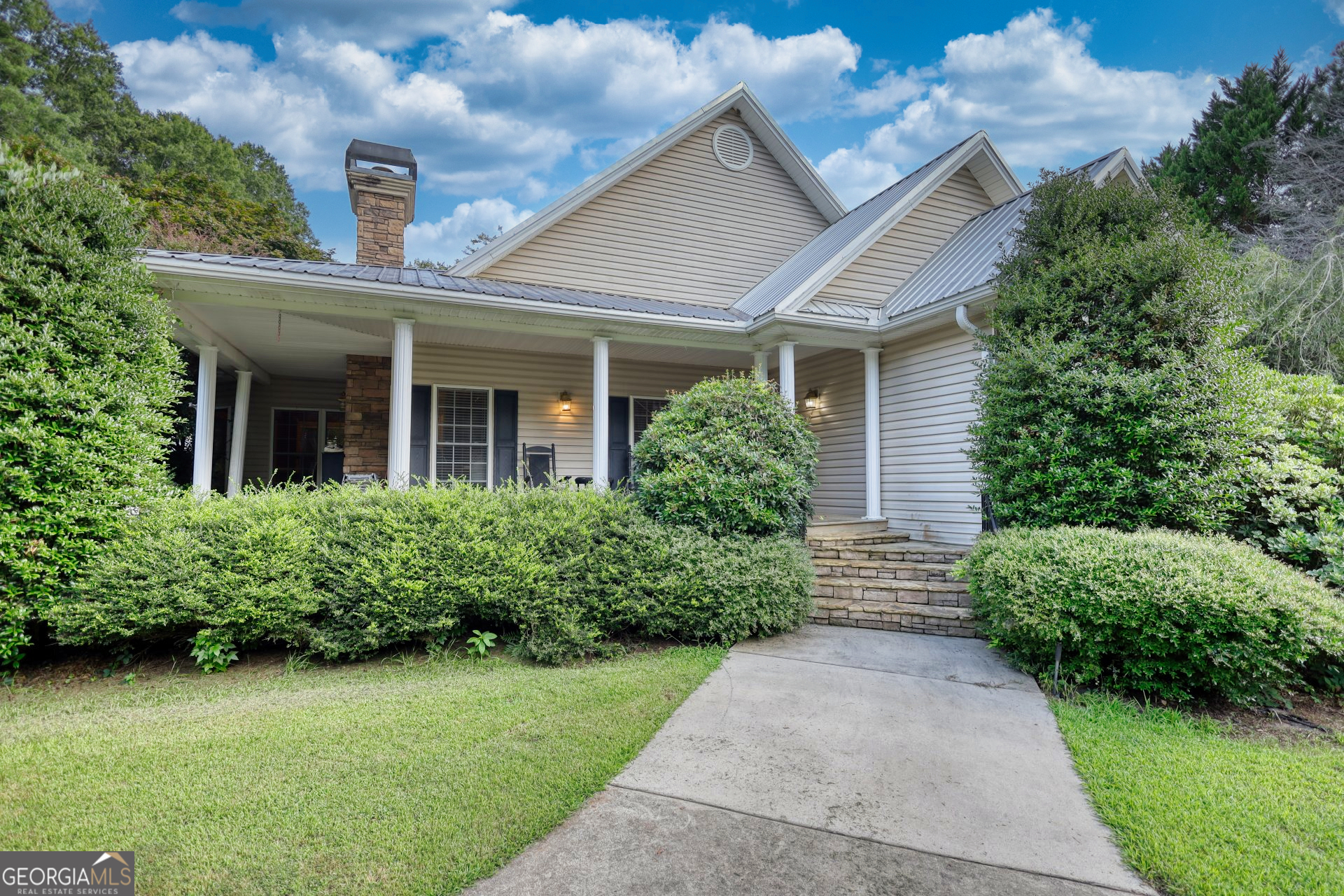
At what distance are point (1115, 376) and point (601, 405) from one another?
17.0 feet

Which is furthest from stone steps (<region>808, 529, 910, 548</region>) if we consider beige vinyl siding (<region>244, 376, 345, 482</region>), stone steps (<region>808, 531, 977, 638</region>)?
beige vinyl siding (<region>244, 376, 345, 482</region>)

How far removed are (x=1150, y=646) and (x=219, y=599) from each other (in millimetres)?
5942

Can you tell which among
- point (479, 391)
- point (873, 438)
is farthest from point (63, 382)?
point (873, 438)

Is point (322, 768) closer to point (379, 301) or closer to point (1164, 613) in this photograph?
point (1164, 613)

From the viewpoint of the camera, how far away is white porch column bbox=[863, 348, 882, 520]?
8.09 metres

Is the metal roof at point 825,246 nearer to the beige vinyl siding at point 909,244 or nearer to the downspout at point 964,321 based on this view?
the beige vinyl siding at point 909,244

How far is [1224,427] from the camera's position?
189 inches

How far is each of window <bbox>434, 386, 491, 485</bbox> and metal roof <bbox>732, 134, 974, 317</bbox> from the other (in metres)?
4.11

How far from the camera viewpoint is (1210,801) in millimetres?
2670

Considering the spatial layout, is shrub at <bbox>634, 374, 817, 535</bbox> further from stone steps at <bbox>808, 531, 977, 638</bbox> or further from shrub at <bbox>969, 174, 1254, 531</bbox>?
shrub at <bbox>969, 174, 1254, 531</bbox>

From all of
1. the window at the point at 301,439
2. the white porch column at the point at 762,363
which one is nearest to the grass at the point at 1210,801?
the white porch column at the point at 762,363

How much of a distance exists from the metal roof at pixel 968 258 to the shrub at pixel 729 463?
2.58m

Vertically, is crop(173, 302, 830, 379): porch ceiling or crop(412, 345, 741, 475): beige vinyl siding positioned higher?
crop(173, 302, 830, 379): porch ceiling

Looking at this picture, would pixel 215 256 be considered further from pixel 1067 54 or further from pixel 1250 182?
pixel 1250 182
